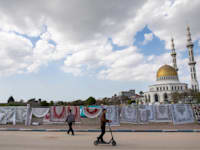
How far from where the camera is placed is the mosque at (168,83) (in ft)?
300

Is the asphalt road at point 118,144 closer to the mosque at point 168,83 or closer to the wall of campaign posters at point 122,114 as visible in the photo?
the wall of campaign posters at point 122,114

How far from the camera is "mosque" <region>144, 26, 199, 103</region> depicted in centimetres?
9156

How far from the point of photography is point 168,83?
93312mm

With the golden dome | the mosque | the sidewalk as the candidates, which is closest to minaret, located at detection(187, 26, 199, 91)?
the mosque

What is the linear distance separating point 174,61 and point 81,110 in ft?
332

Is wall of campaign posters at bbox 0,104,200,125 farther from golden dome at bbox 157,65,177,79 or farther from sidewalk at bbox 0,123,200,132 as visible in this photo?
golden dome at bbox 157,65,177,79

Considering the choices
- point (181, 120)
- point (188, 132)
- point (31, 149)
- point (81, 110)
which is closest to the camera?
point (31, 149)

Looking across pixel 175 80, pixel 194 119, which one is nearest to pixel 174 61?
pixel 175 80

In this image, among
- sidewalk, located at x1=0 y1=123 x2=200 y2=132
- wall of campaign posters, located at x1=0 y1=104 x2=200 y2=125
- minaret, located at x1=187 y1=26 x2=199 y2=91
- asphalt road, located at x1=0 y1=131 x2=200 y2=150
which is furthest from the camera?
minaret, located at x1=187 y1=26 x2=199 y2=91

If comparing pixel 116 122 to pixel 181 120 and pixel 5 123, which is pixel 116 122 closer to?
pixel 181 120

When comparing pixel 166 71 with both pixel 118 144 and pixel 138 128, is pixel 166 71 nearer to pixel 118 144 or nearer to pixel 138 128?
pixel 138 128

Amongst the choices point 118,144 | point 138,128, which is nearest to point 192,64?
point 138,128

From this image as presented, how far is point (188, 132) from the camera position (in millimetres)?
11305

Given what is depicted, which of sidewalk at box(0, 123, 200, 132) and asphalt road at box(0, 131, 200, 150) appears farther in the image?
sidewalk at box(0, 123, 200, 132)
